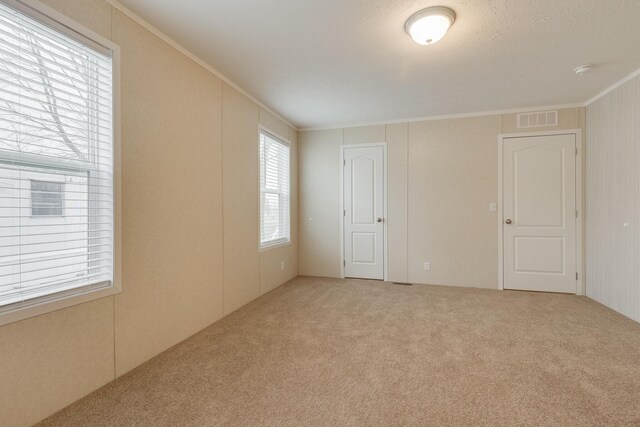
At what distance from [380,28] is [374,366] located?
2.58 metres

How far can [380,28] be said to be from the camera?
90.5 inches

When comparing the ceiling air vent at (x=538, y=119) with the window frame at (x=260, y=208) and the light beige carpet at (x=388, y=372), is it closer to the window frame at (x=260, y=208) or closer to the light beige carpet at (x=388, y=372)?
the light beige carpet at (x=388, y=372)

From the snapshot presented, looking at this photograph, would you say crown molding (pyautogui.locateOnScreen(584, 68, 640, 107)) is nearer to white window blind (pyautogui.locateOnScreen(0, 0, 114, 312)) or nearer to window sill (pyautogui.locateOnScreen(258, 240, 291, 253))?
window sill (pyautogui.locateOnScreen(258, 240, 291, 253))

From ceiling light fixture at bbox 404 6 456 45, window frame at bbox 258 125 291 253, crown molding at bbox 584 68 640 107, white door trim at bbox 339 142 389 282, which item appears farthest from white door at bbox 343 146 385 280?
crown molding at bbox 584 68 640 107

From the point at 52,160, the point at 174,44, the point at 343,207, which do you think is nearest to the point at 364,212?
the point at 343,207

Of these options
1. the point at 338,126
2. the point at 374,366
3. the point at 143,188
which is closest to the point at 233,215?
the point at 143,188

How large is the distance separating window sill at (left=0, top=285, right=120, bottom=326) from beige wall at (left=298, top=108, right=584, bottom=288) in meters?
3.49

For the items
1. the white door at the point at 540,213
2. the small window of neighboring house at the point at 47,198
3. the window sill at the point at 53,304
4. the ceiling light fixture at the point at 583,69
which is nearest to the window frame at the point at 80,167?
the window sill at the point at 53,304

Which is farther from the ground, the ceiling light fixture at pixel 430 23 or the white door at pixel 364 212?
the ceiling light fixture at pixel 430 23

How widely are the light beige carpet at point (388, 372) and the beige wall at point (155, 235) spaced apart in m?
0.19

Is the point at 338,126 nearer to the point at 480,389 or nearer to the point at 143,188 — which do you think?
the point at 143,188

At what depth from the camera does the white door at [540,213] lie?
4039 millimetres

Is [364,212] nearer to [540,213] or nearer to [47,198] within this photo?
[540,213]

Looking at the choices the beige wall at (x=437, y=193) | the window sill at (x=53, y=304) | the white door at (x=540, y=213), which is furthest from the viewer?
the beige wall at (x=437, y=193)
